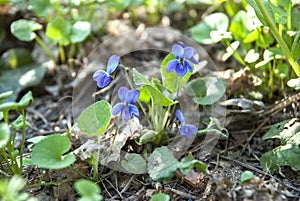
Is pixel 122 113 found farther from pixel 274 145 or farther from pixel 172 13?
pixel 172 13

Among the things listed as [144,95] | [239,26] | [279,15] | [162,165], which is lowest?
[162,165]

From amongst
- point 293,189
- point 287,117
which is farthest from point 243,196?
point 287,117

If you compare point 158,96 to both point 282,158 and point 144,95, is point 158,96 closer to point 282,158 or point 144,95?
point 144,95

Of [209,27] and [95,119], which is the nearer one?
[95,119]

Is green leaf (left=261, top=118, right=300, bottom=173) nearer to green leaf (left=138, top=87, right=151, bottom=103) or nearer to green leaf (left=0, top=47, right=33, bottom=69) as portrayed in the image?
green leaf (left=138, top=87, right=151, bottom=103)

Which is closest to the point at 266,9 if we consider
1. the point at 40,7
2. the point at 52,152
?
the point at 52,152

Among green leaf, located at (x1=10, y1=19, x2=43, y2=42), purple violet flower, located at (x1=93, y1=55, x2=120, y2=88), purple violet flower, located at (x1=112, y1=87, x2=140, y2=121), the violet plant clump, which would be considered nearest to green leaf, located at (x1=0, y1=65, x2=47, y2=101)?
green leaf, located at (x1=10, y1=19, x2=43, y2=42)

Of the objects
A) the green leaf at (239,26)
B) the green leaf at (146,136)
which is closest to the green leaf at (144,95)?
the green leaf at (146,136)
